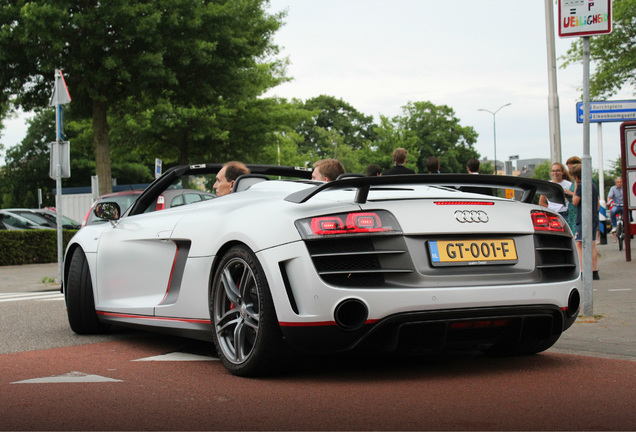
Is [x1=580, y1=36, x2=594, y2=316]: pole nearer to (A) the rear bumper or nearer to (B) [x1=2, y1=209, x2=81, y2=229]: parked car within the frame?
(A) the rear bumper

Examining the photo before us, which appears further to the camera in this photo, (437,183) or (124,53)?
(124,53)

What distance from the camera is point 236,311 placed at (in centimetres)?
469

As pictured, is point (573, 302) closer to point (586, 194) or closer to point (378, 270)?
point (378, 270)

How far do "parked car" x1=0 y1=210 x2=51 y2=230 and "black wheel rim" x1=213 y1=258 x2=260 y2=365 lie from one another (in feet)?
70.1

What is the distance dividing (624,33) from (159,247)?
3228 cm

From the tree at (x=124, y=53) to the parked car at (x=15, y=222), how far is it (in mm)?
3658

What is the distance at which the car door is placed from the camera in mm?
5590

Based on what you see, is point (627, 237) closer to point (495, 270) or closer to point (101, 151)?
point (495, 270)

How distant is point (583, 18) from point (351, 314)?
4.44m

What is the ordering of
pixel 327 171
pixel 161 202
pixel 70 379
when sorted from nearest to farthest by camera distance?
pixel 70 379, pixel 161 202, pixel 327 171

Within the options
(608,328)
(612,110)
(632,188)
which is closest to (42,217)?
(632,188)

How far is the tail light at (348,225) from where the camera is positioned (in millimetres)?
4219

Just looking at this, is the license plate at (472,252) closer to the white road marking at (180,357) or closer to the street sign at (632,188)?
the white road marking at (180,357)

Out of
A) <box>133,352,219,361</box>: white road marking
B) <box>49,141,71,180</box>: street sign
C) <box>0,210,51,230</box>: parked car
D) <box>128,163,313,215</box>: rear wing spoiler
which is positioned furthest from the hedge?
<box>133,352,219,361</box>: white road marking
